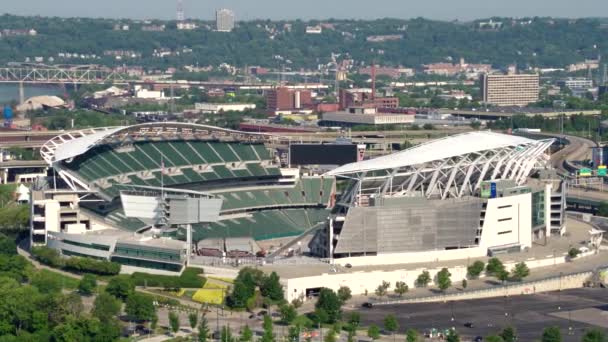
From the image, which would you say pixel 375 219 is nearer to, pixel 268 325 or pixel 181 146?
pixel 268 325

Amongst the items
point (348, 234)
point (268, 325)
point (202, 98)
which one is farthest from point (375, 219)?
point (202, 98)

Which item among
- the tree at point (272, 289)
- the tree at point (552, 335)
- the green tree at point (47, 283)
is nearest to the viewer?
the tree at point (552, 335)

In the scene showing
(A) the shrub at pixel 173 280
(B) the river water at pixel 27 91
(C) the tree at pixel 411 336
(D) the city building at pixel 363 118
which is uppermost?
(D) the city building at pixel 363 118

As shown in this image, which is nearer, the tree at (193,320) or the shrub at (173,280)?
the tree at (193,320)

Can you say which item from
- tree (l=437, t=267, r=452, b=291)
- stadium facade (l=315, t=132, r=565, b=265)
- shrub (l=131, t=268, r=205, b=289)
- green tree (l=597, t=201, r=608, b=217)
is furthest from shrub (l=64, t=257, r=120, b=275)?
green tree (l=597, t=201, r=608, b=217)

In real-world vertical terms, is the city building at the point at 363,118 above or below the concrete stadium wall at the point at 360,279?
above

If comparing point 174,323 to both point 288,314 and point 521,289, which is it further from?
point 521,289

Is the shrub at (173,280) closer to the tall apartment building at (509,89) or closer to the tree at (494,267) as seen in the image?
the tree at (494,267)

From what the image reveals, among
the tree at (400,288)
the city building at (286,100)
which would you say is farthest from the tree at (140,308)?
the city building at (286,100)
